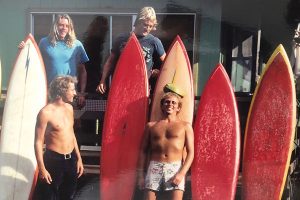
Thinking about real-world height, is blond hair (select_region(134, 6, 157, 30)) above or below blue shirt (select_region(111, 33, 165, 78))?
above

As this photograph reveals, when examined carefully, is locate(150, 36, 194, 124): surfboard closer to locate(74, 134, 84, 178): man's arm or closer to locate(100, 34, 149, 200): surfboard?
locate(100, 34, 149, 200): surfboard

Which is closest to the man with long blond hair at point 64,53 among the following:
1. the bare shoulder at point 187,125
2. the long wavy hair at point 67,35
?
the long wavy hair at point 67,35

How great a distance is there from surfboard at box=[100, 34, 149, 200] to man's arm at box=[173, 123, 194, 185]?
217mm

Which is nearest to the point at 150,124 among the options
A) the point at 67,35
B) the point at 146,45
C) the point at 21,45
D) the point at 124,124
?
the point at 124,124

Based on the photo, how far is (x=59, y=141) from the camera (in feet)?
7.36

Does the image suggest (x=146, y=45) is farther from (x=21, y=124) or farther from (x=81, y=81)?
(x=21, y=124)

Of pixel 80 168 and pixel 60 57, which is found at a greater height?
pixel 60 57

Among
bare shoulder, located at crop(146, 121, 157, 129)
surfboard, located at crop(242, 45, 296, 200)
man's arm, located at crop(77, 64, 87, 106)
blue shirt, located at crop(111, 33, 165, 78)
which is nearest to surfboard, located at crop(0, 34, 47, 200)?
man's arm, located at crop(77, 64, 87, 106)

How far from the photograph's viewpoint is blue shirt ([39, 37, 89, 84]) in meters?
2.23

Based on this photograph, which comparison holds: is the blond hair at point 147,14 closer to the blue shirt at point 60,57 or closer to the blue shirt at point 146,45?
the blue shirt at point 146,45

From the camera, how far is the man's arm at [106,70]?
223cm

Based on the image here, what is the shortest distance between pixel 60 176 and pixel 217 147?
0.79 meters

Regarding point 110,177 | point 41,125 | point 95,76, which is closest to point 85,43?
point 95,76

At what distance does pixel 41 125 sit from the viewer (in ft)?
7.37
